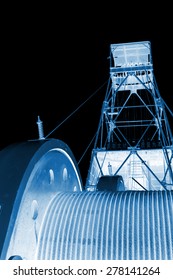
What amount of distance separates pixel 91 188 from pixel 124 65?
5.06 m

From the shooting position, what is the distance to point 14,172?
523 centimetres

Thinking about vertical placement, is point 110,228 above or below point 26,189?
below

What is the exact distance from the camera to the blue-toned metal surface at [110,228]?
222 inches

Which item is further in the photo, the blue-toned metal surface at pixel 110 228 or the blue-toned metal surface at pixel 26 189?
the blue-toned metal surface at pixel 110 228

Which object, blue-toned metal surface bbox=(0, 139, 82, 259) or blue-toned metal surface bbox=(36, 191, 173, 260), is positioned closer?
blue-toned metal surface bbox=(0, 139, 82, 259)

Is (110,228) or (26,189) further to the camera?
(110,228)

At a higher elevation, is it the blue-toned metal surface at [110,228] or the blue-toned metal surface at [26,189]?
the blue-toned metal surface at [26,189]

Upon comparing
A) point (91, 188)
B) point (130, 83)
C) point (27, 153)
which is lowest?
point (91, 188)

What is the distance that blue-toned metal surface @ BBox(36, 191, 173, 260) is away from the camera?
5.63m

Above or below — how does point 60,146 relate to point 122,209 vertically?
above

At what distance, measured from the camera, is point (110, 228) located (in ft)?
19.7

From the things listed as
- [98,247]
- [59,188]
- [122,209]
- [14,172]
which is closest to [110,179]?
[59,188]
